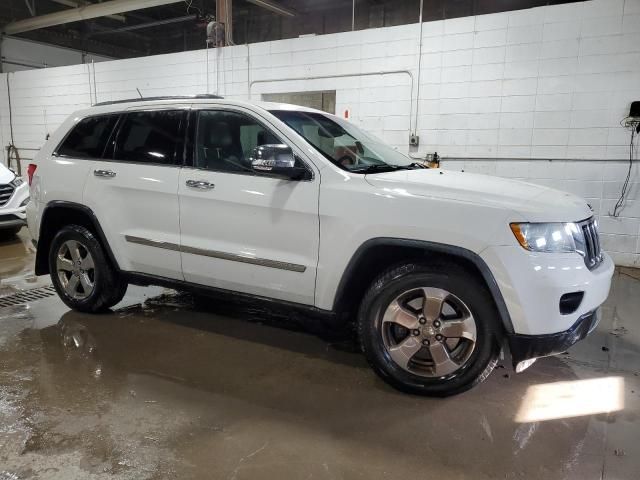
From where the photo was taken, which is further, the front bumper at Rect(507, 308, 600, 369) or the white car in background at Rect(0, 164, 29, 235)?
the white car in background at Rect(0, 164, 29, 235)

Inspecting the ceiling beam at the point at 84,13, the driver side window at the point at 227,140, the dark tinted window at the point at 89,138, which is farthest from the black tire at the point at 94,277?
the ceiling beam at the point at 84,13

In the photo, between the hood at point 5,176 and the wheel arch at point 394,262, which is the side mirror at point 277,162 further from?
the hood at point 5,176

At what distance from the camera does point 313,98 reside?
337 inches

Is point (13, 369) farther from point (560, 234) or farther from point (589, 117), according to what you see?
point (589, 117)

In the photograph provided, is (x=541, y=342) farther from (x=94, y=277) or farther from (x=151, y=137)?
(x=94, y=277)

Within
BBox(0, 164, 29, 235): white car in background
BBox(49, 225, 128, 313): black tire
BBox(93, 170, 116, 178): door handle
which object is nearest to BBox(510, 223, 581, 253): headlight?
BBox(93, 170, 116, 178): door handle

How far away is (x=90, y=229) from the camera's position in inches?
158

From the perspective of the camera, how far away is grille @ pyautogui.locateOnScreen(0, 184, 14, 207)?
7188 millimetres

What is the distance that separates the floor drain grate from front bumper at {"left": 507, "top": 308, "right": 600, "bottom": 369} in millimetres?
4334

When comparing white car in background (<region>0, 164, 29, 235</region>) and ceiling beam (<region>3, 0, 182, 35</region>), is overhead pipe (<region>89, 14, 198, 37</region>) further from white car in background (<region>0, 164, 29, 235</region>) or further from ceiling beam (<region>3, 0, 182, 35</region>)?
white car in background (<region>0, 164, 29, 235</region>)

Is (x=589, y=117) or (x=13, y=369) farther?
(x=589, y=117)

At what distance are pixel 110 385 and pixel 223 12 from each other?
7.79m

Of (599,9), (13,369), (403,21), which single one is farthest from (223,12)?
(13,369)

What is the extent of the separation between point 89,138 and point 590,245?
12.3 feet
